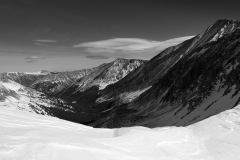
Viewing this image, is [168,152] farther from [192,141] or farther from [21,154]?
[21,154]

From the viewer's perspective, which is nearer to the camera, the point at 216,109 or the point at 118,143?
the point at 118,143

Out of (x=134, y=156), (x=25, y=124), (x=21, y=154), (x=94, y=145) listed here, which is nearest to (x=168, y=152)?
(x=134, y=156)

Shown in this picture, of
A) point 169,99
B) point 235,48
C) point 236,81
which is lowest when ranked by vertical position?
point 169,99

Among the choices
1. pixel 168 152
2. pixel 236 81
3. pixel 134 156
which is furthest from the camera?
pixel 236 81

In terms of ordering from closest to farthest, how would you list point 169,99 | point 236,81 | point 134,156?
point 134,156 < point 236,81 < point 169,99

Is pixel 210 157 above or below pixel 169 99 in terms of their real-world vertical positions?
above

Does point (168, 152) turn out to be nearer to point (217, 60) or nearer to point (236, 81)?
point (236, 81)
